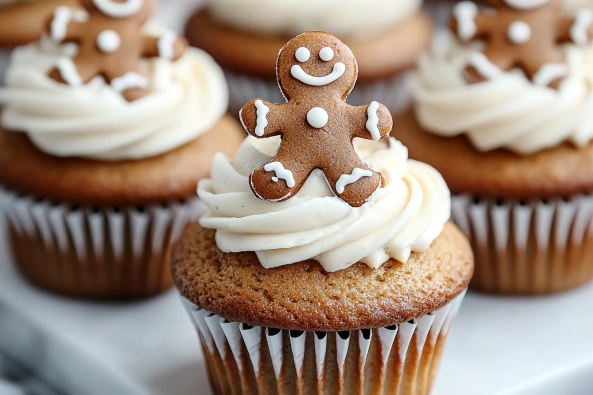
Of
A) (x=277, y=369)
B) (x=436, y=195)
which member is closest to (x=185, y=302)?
(x=277, y=369)

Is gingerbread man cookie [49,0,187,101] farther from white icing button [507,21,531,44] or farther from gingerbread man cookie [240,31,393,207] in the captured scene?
white icing button [507,21,531,44]

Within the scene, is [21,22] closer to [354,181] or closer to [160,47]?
[160,47]

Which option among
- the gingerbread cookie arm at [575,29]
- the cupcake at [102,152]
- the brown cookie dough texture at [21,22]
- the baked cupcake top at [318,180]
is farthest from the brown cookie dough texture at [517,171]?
the brown cookie dough texture at [21,22]

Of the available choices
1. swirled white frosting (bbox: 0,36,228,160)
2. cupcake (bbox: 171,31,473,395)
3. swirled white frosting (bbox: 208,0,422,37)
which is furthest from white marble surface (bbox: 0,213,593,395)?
swirled white frosting (bbox: 208,0,422,37)

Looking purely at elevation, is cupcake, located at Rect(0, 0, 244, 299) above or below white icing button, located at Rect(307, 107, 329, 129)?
below

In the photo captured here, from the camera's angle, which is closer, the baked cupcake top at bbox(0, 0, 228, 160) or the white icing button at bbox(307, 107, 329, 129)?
the white icing button at bbox(307, 107, 329, 129)

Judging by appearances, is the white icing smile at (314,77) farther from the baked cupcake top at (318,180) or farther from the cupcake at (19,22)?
the cupcake at (19,22)

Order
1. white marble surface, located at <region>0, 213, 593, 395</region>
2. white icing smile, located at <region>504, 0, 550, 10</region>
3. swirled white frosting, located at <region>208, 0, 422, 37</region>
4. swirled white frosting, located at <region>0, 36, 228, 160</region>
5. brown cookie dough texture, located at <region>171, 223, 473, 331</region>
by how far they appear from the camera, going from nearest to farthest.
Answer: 1. brown cookie dough texture, located at <region>171, 223, 473, 331</region>
2. white marble surface, located at <region>0, 213, 593, 395</region>
3. swirled white frosting, located at <region>0, 36, 228, 160</region>
4. white icing smile, located at <region>504, 0, 550, 10</region>
5. swirled white frosting, located at <region>208, 0, 422, 37</region>

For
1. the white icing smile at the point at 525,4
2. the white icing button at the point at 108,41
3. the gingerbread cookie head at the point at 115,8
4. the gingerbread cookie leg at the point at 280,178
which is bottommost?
the gingerbread cookie leg at the point at 280,178

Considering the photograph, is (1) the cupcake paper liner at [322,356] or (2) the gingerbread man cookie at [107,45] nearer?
(1) the cupcake paper liner at [322,356]
